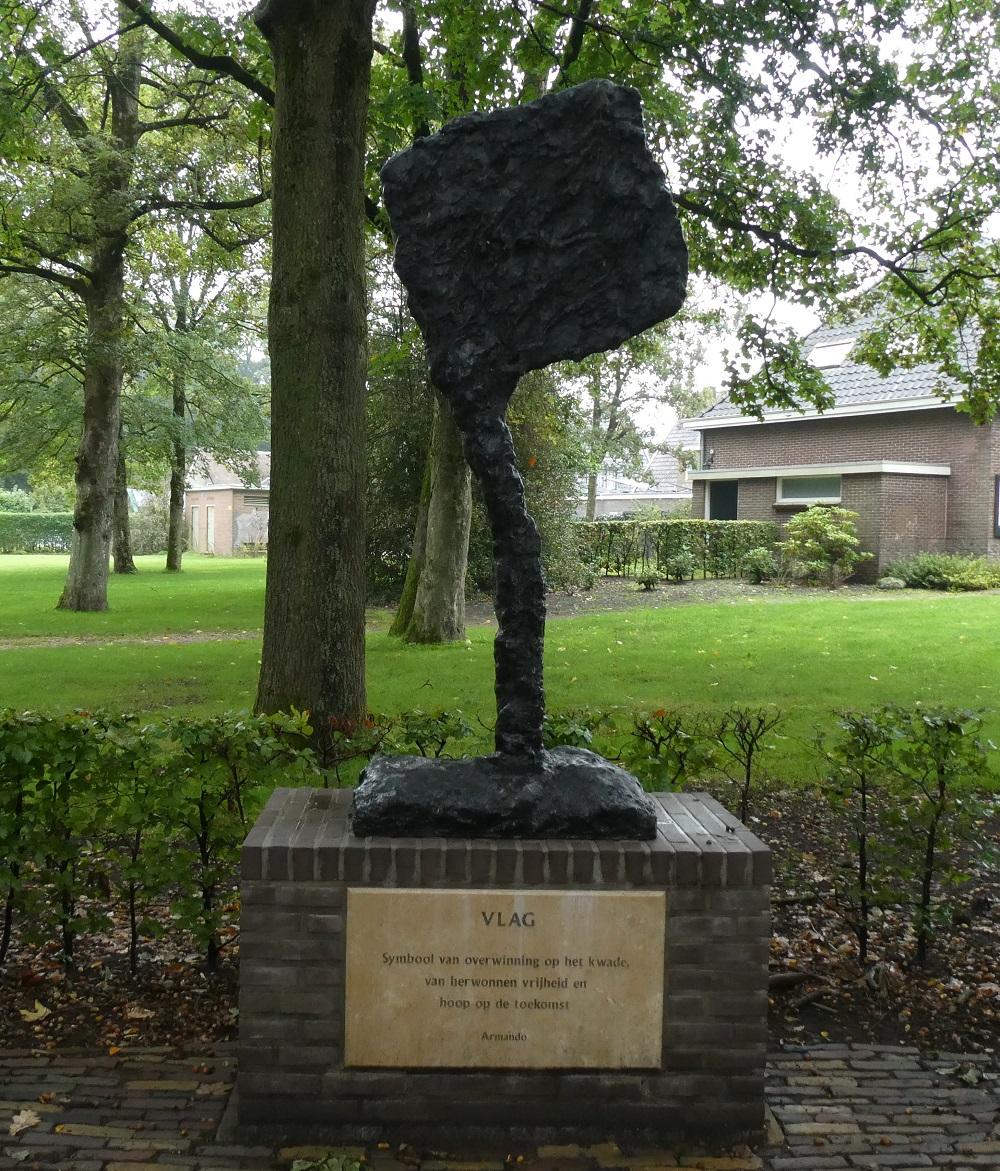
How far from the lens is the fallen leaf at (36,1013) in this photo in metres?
4.32

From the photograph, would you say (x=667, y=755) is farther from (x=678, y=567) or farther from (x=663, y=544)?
(x=663, y=544)

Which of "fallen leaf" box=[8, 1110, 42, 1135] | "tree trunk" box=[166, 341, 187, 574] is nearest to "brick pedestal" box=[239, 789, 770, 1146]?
"fallen leaf" box=[8, 1110, 42, 1135]

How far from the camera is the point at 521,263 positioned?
3859 mm

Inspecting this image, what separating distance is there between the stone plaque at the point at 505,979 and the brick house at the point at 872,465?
78.7ft

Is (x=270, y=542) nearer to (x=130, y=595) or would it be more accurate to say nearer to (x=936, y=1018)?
(x=936, y=1018)

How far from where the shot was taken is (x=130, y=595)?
23234mm

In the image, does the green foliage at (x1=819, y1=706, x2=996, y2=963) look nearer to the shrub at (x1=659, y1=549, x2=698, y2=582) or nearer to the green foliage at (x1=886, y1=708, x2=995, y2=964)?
the green foliage at (x1=886, y1=708, x2=995, y2=964)

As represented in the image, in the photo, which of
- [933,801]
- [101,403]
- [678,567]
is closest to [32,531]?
[101,403]

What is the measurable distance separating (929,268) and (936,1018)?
1040 cm

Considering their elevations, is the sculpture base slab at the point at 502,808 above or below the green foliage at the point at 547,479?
below

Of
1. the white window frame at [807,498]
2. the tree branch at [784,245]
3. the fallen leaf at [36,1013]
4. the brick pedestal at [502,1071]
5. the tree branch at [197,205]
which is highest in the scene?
the tree branch at [197,205]

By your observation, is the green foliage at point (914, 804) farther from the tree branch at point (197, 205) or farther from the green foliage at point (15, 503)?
the green foliage at point (15, 503)

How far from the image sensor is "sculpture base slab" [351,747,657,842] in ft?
12.0

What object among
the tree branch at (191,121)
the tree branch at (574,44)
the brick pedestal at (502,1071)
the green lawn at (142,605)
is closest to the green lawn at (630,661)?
the green lawn at (142,605)
